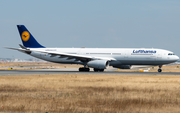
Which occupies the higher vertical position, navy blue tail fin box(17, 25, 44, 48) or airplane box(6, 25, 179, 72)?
navy blue tail fin box(17, 25, 44, 48)

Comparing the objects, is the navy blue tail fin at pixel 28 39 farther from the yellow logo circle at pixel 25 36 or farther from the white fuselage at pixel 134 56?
the white fuselage at pixel 134 56

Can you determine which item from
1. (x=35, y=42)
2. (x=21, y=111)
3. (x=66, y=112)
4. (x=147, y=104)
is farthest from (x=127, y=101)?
(x=35, y=42)

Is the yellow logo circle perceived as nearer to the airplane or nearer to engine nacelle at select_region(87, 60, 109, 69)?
the airplane

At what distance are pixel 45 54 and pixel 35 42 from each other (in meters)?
4.82

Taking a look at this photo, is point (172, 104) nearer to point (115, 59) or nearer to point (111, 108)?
point (111, 108)

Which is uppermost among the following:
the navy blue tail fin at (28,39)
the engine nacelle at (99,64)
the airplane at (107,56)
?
the navy blue tail fin at (28,39)

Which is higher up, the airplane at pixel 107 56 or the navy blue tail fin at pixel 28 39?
the navy blue tail fin at pixel 28 39

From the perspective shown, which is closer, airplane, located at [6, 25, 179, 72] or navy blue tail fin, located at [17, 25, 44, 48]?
airplane, located at [6, 25, 179, 72]

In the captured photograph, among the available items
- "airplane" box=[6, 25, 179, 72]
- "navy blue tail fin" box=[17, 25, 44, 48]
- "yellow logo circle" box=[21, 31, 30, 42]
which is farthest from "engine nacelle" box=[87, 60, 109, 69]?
"yellow logo circle" box=[21, 31, 30, 42]

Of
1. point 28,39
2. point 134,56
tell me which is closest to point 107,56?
point 134,56

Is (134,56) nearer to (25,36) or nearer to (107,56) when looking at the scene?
(107,56)

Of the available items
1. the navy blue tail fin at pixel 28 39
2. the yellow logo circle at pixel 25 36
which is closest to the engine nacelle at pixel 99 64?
the navy blue tail fin at pixel 28 39

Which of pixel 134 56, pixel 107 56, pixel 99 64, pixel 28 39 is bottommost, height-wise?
pixel 99 64

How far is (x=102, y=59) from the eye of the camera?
51.5m
